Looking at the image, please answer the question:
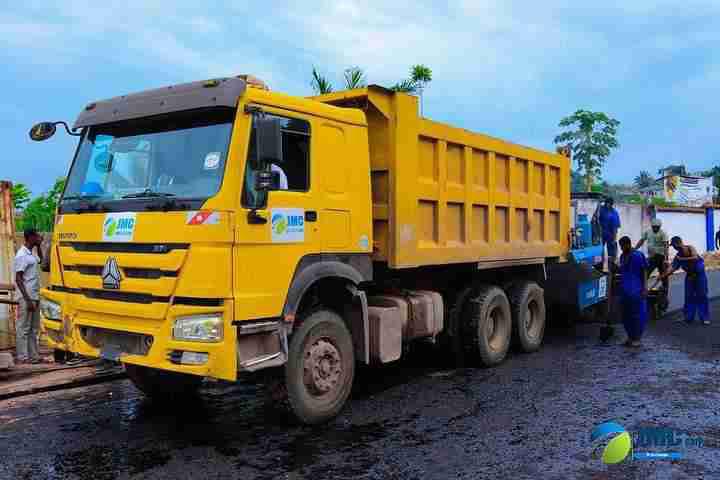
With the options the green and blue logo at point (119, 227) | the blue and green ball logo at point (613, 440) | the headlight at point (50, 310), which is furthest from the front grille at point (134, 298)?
the blue and green ball logo at point (613, 440)

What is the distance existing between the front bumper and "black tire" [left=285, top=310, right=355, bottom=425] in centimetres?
74

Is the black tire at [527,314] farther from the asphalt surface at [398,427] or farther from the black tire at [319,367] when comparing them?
the black tire at [319,367]

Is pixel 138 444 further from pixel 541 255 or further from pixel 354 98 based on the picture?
pixel 541 255

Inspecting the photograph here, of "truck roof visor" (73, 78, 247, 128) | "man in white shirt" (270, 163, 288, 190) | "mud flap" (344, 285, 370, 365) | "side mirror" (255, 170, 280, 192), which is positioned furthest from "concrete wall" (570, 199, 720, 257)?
"truck roof visor" (73, 78, 247, 128)

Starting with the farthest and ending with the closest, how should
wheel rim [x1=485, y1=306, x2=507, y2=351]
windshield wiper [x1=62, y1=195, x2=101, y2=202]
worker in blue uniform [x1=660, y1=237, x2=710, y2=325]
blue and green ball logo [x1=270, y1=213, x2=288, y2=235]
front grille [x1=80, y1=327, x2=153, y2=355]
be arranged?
worker in blue uniform [x1=660, y1=237, x2=710, y2=325] → wheel rim [x1=485, y1=306, x2=507, y2=351] → windshield wiper [x1=62, y1=195, x2=101, y2=202] → blue and green ball logo [x1=270, y1=213, x2=288, y2=235] → front grille [x1=80, y1=327, x2=153, y2=355]

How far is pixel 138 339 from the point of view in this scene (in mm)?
4781

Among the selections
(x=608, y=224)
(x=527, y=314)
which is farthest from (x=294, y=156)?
(x=608, y=224)

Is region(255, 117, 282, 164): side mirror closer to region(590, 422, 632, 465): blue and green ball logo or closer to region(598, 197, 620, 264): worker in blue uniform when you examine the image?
region(590, 422, 632, 465): blue and green ball logo

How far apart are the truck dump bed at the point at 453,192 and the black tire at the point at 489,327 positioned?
419mm

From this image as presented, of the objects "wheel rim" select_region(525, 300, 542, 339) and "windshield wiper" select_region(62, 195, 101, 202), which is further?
"wheel rim" select_region(525, 300, 542, 339)

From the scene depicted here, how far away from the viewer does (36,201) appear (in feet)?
55.7

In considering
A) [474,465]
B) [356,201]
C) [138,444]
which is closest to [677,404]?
[474,465]

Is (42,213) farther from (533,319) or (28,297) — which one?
(533,319)

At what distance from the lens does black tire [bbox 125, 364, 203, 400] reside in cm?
598
